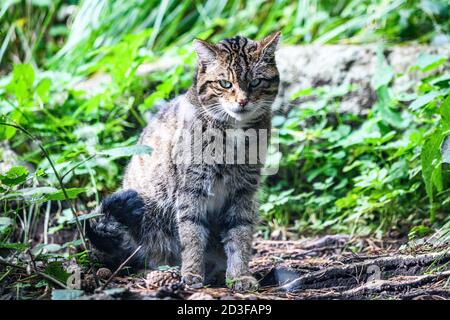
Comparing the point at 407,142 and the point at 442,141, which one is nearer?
the point at 442,141

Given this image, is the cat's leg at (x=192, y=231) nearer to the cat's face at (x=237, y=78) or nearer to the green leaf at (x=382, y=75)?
the cat's face at (x=237, y=78)

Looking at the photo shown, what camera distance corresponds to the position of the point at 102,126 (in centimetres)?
434

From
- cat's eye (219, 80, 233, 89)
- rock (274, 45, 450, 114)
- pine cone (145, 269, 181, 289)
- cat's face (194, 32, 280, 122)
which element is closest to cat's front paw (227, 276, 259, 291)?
pine cone (145, 269, 181, 289)

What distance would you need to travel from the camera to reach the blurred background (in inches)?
152

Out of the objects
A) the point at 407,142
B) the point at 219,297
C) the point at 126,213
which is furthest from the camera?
the point at 407,142

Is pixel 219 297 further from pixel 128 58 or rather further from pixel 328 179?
pixel 128 58

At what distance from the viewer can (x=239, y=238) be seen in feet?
10.2

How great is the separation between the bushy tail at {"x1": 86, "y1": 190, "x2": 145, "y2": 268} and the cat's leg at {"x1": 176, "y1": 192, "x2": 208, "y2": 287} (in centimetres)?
24

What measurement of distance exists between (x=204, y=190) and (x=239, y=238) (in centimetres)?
31

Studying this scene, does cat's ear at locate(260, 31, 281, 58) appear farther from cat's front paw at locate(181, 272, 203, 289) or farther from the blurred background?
cat's front paw at locate(181, 272, 203, 289)

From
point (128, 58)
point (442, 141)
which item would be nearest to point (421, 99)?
point (442, 141)

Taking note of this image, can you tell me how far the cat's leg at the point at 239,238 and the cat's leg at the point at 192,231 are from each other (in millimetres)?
128
